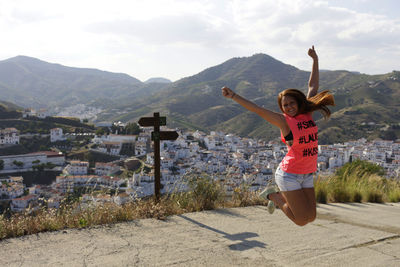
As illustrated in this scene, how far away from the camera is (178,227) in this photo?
155 inches

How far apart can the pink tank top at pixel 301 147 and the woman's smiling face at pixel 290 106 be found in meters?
0.06

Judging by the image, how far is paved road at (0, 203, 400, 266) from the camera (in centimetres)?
291

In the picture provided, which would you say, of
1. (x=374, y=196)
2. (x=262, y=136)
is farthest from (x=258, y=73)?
(x=374, y=196)

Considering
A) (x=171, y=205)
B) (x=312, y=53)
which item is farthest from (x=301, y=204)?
(x=171, y=205)

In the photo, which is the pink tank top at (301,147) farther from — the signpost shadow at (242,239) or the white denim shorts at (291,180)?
the signpost shadow at (242,239)

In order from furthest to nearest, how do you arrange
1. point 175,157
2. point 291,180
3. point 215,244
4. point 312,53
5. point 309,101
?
point 175,157 → point 312,53 → point 215,244 → point 309,101 → point 291,180

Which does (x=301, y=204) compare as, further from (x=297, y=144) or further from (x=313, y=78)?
(x=313, y=78)

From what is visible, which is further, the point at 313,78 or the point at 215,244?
the point at 313,78

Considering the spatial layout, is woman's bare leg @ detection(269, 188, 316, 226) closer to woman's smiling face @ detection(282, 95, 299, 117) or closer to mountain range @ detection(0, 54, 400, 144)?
woman's smiling face @ detection(282, 95, 299, 117)

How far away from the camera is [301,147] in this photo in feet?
8.73

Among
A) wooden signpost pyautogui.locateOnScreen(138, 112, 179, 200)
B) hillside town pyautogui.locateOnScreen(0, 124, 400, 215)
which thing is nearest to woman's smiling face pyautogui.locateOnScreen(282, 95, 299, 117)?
wooden signpost pyautogui.locateOnScreen(138, 112, 179, 200)

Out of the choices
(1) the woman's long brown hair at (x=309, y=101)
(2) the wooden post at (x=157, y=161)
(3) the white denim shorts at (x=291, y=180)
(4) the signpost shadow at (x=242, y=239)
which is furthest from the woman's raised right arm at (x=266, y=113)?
(2) the wooden post at (x=157, y=161)

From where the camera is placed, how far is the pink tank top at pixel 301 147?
266cm

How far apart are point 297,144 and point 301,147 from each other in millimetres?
42
